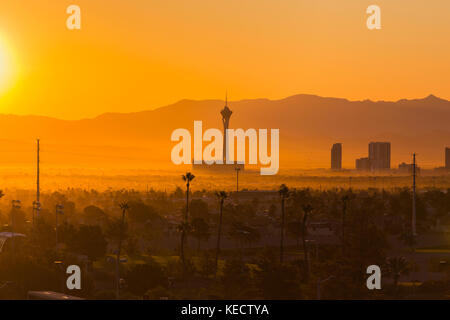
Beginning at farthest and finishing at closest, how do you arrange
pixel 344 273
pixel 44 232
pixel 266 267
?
1. pixel 44 232
2. pixel 344 273
3. pixel 266 267

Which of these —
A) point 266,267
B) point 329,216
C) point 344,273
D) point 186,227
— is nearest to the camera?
point 266,267

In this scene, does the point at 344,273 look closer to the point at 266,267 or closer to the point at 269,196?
the point at 266,267

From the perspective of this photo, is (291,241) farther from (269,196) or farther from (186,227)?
(269,196)

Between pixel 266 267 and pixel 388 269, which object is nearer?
pixel 266 267

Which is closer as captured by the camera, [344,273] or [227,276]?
[227,276]

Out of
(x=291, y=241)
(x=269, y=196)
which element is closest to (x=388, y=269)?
(x=291, y=241)
